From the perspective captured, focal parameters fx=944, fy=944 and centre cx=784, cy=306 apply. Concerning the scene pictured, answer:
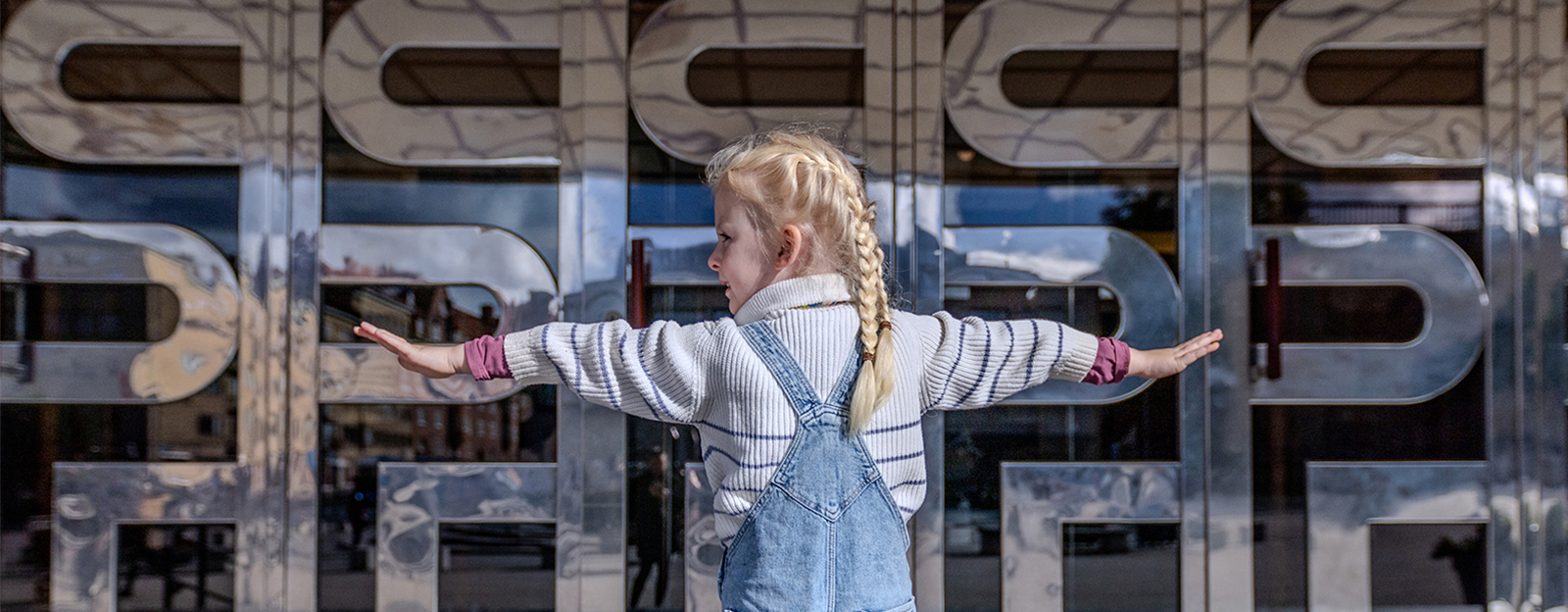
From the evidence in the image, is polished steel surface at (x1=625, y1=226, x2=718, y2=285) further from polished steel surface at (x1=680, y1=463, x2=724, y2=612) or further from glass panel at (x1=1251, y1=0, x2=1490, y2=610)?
glass panel at (x1=1251, y1=0, x2=1490, y2=610)

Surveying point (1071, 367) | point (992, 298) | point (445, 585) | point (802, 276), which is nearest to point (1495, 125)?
point (992, 298)

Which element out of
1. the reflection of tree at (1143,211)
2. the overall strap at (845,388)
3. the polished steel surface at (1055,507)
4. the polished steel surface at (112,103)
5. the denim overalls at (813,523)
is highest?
the polished steel surface at (112,103)

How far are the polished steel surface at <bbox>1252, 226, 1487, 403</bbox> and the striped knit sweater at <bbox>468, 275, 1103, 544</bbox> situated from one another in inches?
72.0

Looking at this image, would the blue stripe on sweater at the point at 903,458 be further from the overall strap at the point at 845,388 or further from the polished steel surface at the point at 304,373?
the polished steel surface at the point at 304,373

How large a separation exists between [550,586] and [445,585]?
0.33m

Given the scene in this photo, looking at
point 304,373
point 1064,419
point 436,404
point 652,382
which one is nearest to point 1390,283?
point 1064,419

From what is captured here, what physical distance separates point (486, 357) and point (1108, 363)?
0.96 m

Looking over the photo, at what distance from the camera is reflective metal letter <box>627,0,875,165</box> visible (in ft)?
9.65

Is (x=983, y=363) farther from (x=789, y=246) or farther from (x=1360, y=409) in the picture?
(x=1360, y=409)

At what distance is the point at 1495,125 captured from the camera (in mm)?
2971

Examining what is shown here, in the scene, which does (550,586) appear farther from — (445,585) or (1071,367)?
(1071,367)

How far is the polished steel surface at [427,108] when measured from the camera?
2.95m

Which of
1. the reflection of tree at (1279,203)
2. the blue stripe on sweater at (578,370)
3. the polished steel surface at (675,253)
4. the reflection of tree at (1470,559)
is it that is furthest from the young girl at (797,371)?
the reflection of tree at (1470,559)

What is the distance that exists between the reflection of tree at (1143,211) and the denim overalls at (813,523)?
6.10ft
